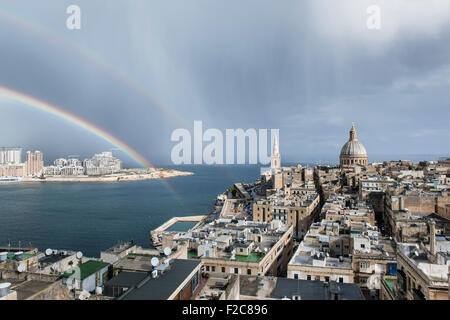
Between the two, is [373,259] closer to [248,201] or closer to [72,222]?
[248,201]

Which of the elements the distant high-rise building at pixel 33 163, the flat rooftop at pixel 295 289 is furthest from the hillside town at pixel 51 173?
the flat rooftop at pixel 295 289

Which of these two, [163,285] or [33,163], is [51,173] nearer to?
[33,163]

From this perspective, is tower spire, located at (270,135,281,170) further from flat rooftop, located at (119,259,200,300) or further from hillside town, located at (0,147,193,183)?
hillside town, located at (0,147,193,183)

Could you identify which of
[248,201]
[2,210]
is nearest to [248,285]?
[248,201]

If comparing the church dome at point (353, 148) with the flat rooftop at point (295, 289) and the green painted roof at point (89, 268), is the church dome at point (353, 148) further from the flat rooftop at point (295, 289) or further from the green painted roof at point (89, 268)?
the green painted roof at point (89, 268)
